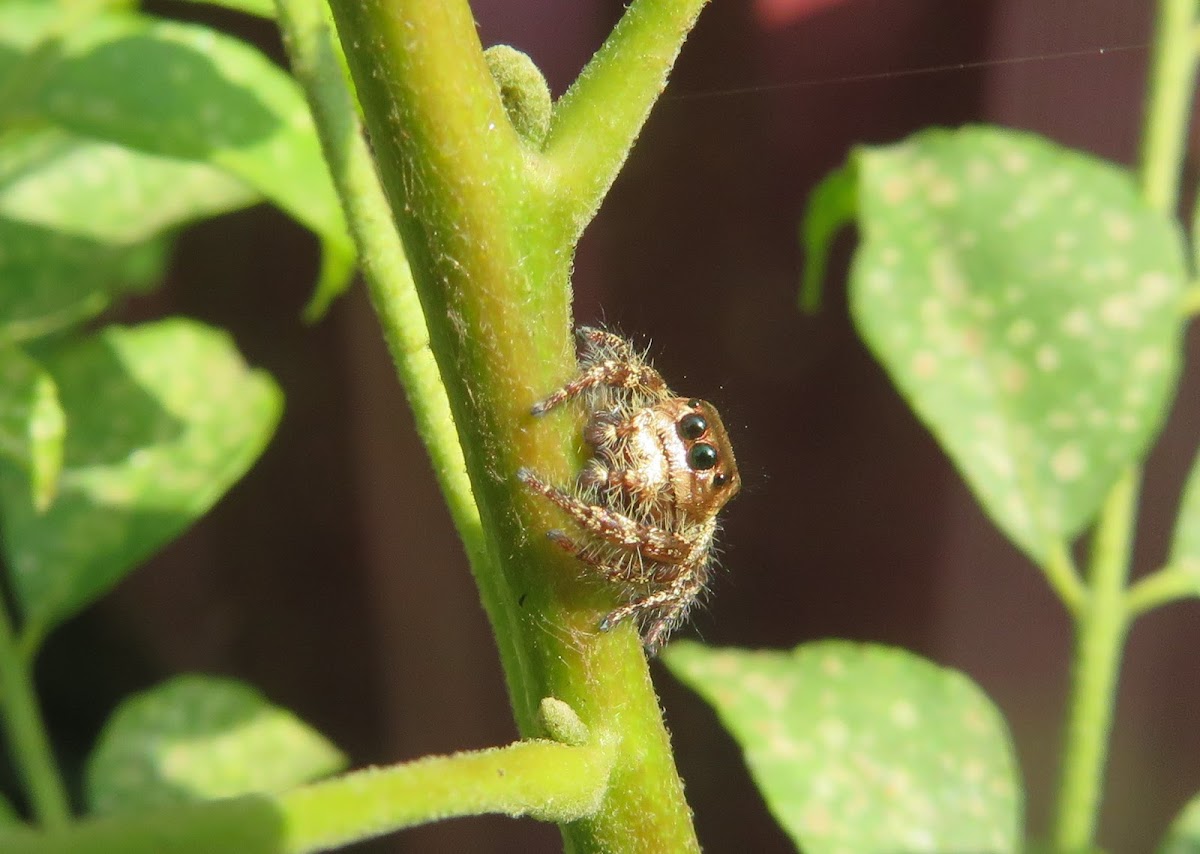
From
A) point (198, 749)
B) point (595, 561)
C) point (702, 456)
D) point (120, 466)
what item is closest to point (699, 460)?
point (702, 456)

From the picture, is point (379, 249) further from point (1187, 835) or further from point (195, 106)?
point (1187, 835)

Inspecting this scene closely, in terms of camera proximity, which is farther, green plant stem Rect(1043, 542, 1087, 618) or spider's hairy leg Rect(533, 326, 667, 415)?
green plant stem Rect(1043, 542, 1087, 618)

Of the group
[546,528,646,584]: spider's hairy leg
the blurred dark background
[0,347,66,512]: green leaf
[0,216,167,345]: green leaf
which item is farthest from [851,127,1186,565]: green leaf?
[0,216,167,345]: green leaf

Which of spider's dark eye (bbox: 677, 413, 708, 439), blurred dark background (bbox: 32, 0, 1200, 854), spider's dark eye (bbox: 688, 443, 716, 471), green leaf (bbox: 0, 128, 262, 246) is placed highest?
spider's dark eye (bbox: 677, 413, 708, 439)

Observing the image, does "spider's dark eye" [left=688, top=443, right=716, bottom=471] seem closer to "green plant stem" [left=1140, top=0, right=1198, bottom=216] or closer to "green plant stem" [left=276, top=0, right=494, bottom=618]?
"green plant stem" [left=276, top=0, right=494, bottom=618]

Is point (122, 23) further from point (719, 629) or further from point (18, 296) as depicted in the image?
point (719, 629)

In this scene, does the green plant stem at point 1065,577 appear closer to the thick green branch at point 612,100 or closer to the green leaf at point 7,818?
the thick green branch at point 612,100
